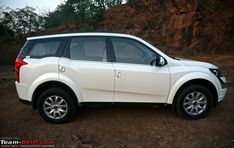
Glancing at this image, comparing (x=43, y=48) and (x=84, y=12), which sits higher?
(x=84, y=12)

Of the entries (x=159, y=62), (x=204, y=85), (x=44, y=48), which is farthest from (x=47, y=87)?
(x=204, y=85)

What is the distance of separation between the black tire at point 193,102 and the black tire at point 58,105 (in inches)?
84.8

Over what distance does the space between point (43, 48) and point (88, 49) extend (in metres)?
0.92

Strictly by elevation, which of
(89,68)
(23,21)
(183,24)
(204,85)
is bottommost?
(204,85)

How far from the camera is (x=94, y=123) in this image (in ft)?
15.7

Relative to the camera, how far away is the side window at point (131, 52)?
15.2ft

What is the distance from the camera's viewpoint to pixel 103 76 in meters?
4.53

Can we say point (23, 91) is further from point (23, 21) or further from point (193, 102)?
point (23, 21)

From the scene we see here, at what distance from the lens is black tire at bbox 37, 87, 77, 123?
461 centimetres

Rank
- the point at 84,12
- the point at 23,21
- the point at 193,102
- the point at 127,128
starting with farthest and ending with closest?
the point at 23,21, the point at 84,12, the point at 193,102, the point at 127,128

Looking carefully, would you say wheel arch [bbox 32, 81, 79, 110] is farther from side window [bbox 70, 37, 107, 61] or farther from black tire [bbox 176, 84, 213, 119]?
black tire [bbox 176, 84, 213, 119]

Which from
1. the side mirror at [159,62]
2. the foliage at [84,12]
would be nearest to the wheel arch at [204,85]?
the side mirror at [159,62]

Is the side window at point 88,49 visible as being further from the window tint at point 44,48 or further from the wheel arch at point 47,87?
the wheel arch at point 47,87

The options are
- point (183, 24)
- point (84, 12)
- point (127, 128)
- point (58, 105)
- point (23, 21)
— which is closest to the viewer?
point (127, 128)
